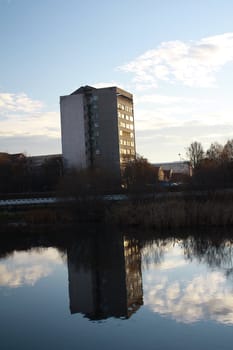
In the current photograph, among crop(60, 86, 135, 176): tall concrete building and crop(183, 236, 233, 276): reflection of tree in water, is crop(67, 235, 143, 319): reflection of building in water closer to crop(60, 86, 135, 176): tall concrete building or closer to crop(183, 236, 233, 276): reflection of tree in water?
crop(183, 236, 233, 276): reflection of tree in water

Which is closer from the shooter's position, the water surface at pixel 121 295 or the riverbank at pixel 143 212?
the water surface at pixel 121 295

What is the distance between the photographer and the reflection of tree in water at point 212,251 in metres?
18.5

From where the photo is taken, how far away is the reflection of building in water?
1324 cm

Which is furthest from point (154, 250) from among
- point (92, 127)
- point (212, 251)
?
point (92, 127)

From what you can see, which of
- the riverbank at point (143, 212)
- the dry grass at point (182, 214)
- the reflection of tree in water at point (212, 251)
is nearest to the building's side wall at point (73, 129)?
the riverbank at point (143, 212)

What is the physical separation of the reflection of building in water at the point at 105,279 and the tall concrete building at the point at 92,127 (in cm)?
6483

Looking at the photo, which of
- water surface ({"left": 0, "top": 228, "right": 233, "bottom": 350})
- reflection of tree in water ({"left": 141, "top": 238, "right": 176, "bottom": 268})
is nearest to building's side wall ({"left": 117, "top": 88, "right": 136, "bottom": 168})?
reflection of tree in water ({"left": 141, "top": 238, "right": 176, "bottom": 268})

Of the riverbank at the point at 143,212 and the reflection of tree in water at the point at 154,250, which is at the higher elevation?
the riverbank at the point at 143,212

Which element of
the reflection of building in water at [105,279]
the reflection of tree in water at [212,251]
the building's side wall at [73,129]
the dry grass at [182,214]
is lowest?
the reflection of building in water at [105,279]

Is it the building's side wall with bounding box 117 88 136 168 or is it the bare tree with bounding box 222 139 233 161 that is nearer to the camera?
the bare tree with bounding box 222 139 233 161

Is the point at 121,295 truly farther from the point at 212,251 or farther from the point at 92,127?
the point at 92,127

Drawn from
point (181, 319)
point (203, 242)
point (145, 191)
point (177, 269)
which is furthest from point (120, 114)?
point (181, 319)

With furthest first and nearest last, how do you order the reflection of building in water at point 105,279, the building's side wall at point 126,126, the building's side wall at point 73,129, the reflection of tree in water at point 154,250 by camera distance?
1. the building's side wall at point 126,126
2. the building's side wall at point 73,129
3. the reflection of tree in water at point 154,250
4. the reflection of building in water at point 105,279

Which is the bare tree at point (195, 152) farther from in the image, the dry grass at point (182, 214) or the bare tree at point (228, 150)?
the dry grass at point (182, 214)
